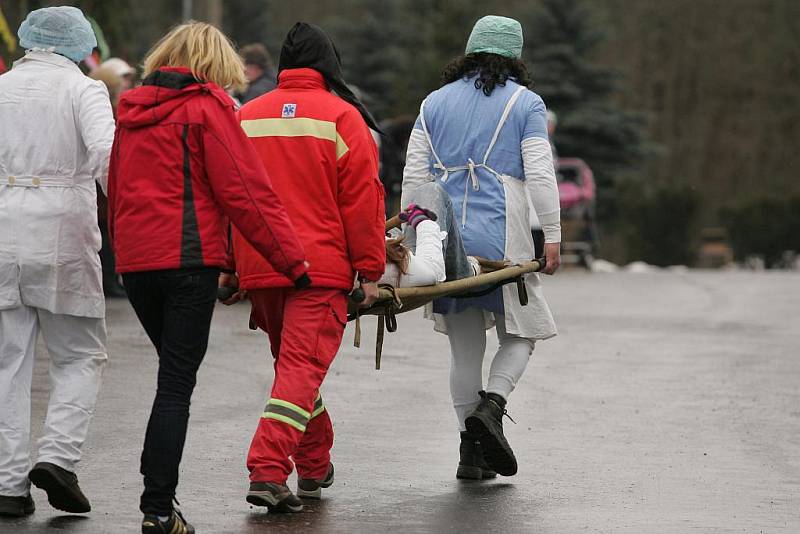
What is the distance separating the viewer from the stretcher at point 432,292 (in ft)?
21.5

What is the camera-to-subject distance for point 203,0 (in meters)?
20.8

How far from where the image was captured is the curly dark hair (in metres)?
7.52

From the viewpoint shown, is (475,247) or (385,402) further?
(385,402)

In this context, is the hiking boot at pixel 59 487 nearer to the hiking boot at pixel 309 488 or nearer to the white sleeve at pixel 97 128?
the hiking boot at pixel 309 488

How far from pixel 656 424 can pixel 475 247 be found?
208 centimetres

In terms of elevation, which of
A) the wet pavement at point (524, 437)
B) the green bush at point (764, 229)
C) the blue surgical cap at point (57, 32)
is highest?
the blue surgical cap at point (57, 32)

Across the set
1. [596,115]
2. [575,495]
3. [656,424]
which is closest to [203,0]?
[656,424]

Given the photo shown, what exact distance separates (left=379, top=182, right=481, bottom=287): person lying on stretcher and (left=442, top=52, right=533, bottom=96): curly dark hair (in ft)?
2.03

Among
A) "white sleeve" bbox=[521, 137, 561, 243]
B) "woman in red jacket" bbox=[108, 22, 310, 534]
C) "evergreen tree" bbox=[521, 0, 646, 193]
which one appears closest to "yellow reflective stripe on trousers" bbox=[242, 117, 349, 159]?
"woman in red jacket" bbox=[108, 22, 310, 534]

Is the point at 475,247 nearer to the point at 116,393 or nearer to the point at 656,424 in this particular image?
the point at 656,424

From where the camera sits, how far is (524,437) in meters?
8.48

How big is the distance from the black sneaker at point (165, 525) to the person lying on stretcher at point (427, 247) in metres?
1.34

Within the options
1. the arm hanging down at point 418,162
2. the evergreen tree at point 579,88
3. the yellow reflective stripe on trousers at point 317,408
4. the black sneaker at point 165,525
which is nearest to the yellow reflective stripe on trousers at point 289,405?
the yellow reflective stripe on trousers at point 317,408

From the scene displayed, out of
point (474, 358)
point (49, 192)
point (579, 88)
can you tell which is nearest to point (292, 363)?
point (49, 192)
